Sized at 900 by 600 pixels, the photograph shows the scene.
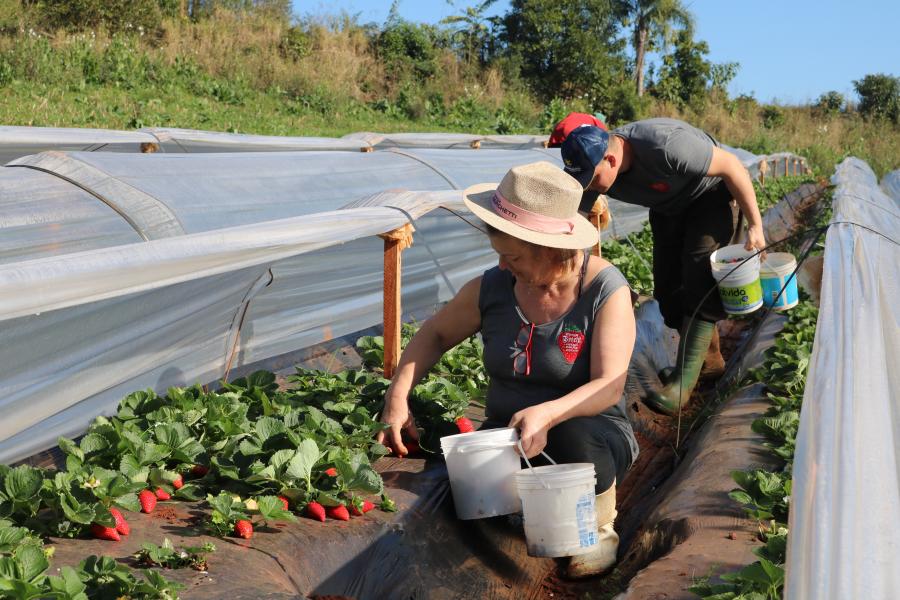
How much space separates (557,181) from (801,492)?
147 cm

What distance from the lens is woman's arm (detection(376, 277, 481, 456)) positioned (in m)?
3.20

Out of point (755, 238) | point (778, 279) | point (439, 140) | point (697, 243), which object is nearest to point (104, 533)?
point (755, 238)

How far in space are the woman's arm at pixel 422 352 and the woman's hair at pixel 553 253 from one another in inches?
13.6

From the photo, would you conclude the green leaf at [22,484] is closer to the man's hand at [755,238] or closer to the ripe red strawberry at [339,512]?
the ripe red strawberry at [339,512]

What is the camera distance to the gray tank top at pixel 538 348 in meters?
3.05

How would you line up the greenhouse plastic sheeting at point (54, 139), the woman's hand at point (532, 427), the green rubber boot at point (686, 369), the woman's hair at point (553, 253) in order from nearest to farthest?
the woman's hand at point (532, 427) → the woman's hair at point (553, 253) → the green rubber boot at point (686, 369) → the greenhouse plastic sheeting at point (54, 139)

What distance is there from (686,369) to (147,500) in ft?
10.1

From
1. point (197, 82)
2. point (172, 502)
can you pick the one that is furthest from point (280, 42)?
point (172, 502)

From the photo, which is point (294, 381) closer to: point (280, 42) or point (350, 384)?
point (350, 384)

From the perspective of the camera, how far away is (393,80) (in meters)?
20.9

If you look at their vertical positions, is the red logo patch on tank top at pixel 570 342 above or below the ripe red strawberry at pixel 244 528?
above

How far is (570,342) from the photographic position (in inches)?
120

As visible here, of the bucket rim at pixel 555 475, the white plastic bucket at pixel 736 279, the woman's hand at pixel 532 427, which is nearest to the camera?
the bucket rim at pixel 555 475

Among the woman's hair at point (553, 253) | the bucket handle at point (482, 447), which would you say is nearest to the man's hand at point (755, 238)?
the woman's hair at point (553, 253)
